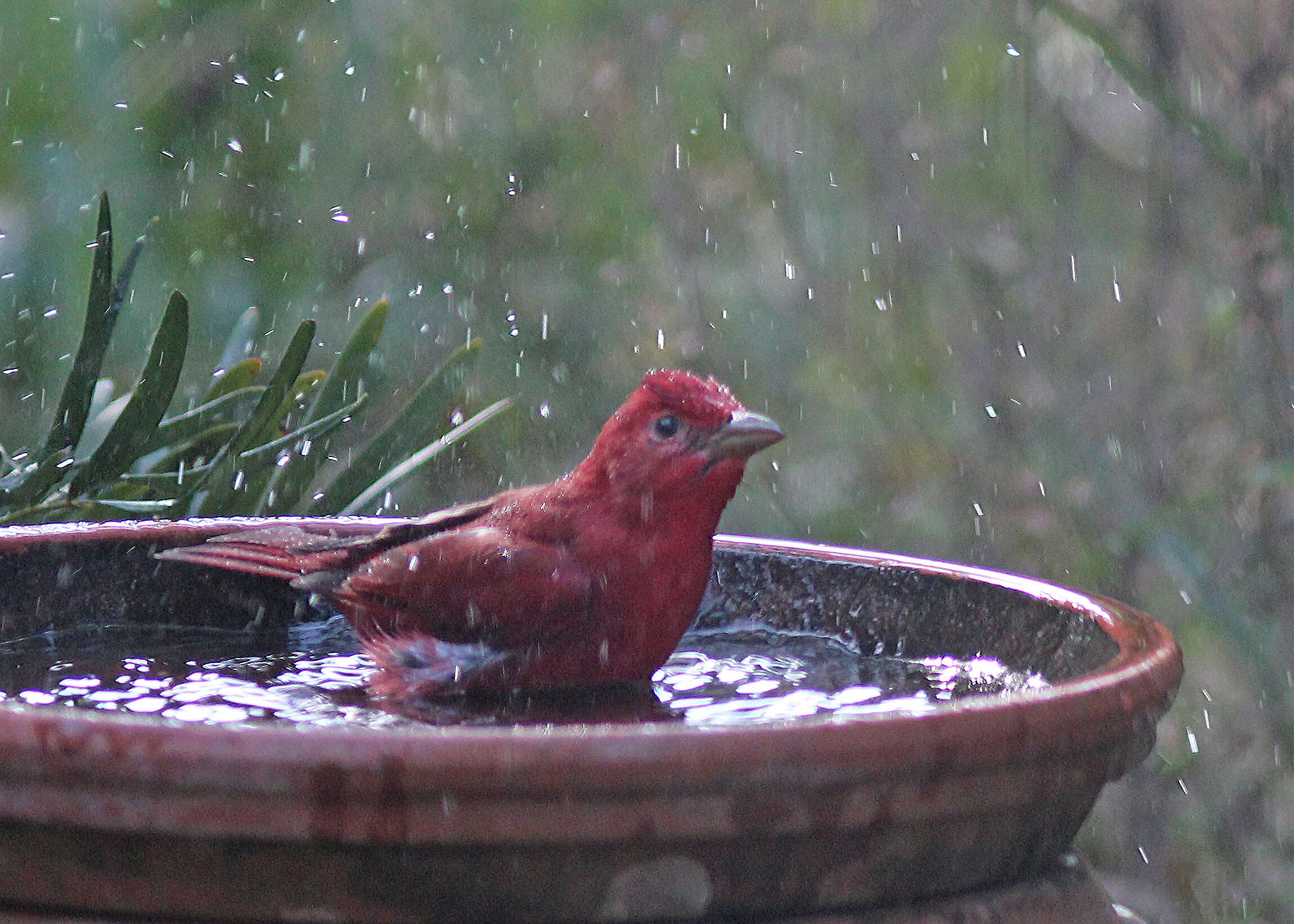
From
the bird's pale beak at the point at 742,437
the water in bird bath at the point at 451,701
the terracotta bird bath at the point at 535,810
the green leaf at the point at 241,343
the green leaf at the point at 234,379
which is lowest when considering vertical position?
the water in bird bath at the point at 451,701

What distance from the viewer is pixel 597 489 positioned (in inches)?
84.0

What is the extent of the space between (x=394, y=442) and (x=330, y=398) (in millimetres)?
130

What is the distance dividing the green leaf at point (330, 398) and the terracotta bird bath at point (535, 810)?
1435mm

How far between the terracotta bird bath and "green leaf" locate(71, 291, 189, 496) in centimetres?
118

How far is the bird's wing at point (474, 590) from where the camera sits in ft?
6.42

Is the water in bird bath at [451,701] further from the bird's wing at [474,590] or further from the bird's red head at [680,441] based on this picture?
the bird's red head at [680,441]

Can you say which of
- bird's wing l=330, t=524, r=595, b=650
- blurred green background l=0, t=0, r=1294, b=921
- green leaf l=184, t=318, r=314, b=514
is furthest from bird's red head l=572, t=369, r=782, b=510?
blurred green background l=0, t=0, r=1294, b=921

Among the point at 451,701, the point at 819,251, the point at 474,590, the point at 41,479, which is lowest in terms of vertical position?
the point at 451,701

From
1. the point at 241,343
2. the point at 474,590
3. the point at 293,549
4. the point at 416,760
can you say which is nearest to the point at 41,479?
the point at 293,549

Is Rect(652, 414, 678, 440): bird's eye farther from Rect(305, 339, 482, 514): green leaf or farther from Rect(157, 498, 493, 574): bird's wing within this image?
Rect(305, 339, 482, 514): green leaf

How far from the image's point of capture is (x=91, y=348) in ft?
7.95

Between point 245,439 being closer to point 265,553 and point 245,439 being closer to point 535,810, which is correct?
point 265,553

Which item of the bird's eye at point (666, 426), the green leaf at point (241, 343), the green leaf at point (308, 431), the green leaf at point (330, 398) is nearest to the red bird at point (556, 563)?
the bird's eye at point (666, 426)

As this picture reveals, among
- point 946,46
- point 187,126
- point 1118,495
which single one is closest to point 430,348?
point 187,126
